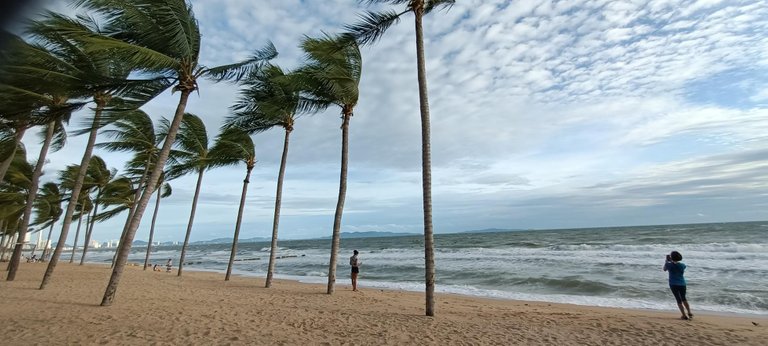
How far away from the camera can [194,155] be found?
17391 millimetres

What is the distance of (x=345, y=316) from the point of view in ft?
24.7

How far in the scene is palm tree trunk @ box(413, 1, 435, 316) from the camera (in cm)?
730

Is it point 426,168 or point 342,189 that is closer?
point 426,168

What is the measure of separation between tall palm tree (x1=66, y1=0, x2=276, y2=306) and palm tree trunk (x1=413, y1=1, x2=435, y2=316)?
4.28 m

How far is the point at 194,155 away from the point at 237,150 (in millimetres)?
4249

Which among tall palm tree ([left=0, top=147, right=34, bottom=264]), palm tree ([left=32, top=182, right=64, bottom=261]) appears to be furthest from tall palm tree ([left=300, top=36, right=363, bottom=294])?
palm tree ([left=32, top=182, right=64, bottom=261])

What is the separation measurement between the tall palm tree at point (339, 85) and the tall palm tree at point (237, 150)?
4.35 metres

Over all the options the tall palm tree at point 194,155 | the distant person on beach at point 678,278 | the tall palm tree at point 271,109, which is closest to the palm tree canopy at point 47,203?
the tall palm tree at point 194,155

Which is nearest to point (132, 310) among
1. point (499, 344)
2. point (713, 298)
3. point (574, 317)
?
point (499, 344)

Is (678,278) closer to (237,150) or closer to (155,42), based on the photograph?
(155,42)

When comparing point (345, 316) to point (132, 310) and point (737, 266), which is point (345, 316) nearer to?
point (132, 310)

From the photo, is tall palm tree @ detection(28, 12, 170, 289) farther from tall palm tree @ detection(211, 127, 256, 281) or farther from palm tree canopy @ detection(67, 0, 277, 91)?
tall palm tree @ detection(211, 127, 256, 281)

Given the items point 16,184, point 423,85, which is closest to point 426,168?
point 423,85

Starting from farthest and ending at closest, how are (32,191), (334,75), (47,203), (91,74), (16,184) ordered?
1. (47,203)
2. (16,184)
3. (32,191)
4. (334,75)
5. (91,74)
